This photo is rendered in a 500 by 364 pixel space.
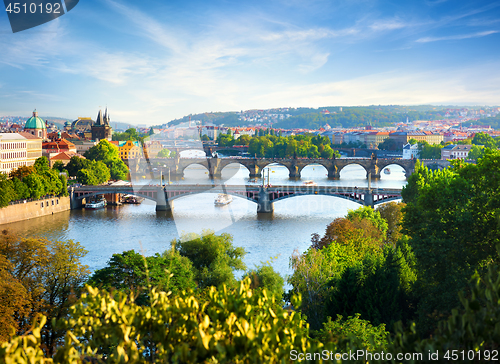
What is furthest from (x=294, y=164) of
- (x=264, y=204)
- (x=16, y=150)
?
(x=16, y=150)

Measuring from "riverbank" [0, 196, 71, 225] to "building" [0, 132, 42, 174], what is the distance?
9215mm

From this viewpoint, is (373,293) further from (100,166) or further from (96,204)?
(100,166)

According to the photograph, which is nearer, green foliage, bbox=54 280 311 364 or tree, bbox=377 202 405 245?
green foliage, bbox=54 280 311 364

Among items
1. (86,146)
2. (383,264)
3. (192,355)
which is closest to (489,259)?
(383,264)

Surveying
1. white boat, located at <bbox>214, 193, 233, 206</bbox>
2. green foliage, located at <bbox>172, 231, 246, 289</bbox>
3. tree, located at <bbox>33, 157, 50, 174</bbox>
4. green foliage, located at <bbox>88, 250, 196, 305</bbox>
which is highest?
tree, located at <bbox>33, 157, 50, 174</bbox>

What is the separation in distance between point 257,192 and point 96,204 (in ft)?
34.2

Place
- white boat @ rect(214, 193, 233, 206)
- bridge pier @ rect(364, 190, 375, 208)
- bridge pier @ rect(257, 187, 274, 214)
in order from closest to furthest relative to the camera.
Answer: bridge pier @ rect(364, 190, 375, 208), bridge pier @ rect(257, 187, 274, 214), white boat @ rect(214, 193, 233, 206)

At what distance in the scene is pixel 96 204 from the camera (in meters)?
32.8

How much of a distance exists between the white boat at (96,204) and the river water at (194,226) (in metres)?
0.56

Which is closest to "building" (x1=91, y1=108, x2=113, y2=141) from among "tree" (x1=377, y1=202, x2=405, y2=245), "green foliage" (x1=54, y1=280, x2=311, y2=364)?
"tree" (x1=377, y1=202, x2=405, y2=245)

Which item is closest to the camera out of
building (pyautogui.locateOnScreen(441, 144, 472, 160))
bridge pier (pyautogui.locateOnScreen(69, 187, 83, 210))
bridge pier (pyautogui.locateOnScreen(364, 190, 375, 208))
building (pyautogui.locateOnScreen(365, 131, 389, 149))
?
bridge pier (pyautogui.locateOnScreen(364, 190, 375, 208))

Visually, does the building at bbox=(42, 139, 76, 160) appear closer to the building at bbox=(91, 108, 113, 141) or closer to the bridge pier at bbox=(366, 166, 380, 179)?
the building at bbox=(91, 108, 113, 141)

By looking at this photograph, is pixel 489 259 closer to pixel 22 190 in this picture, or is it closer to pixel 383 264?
pixel 383 264

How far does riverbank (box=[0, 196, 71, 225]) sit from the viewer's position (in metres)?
25.9
